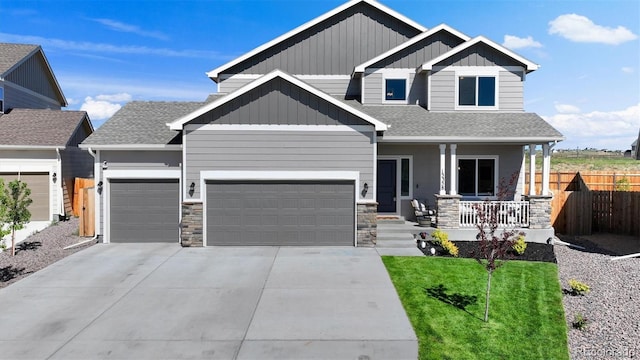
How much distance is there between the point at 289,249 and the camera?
1186 cm

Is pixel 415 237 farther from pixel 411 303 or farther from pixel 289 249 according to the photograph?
pixel 411 303

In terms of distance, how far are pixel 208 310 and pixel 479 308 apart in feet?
16.8

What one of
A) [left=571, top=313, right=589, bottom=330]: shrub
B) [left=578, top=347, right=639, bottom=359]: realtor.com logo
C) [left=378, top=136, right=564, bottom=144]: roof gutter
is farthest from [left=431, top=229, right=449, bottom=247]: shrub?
[left=578, top=347, right=639, bottom=359]: realtor.com logo

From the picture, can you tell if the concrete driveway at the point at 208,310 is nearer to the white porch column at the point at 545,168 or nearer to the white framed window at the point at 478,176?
the white framed window at the point at 478,176

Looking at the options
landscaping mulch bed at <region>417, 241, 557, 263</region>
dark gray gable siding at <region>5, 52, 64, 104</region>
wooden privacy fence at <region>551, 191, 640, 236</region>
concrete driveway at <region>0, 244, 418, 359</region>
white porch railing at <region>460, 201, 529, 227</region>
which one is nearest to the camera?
concrete driveway at <region>0, 244, 418, 359</region>

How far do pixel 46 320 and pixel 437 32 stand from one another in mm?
15677

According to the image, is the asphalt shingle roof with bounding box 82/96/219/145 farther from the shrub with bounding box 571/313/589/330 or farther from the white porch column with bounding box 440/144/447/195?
the shrub with bounding box 571/313/589/330

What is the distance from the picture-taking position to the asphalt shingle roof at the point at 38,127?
55.1ft

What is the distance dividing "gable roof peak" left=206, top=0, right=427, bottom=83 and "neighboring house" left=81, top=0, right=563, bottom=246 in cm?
159

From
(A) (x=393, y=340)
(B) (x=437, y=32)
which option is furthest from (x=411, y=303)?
(B) (x=437, y=32)

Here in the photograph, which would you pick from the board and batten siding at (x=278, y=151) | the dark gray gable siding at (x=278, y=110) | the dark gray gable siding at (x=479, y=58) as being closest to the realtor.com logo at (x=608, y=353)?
the board and batten siding at (x=278, y=151)

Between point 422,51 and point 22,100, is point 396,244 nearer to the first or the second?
point 422,51

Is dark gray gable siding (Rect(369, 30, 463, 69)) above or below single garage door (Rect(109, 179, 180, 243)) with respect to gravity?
above

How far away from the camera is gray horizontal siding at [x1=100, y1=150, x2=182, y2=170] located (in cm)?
1273
